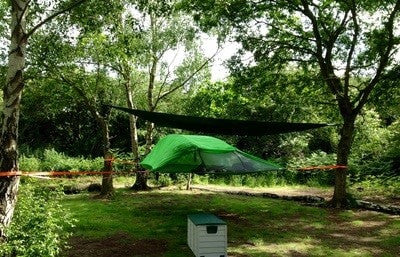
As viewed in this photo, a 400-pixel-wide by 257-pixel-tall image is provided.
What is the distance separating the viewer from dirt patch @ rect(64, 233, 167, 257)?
513 cm

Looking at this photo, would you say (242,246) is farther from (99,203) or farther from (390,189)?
(390,189)

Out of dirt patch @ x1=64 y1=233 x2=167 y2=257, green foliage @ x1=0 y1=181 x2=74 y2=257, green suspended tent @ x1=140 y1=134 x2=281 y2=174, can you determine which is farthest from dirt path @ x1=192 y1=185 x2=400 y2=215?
green foliage @ x1=0 y1=181 x2=74 y2=257

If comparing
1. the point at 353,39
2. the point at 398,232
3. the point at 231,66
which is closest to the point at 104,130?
the point at 231,66

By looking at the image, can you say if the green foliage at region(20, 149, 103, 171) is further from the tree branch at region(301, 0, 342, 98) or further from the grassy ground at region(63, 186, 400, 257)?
the tree branch at region(301, 0, 342, 98)

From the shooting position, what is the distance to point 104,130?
10.3m

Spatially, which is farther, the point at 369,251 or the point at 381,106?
the point at 381,106

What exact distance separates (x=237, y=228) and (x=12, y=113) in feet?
14.5

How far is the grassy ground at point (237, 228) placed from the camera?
5422 mm

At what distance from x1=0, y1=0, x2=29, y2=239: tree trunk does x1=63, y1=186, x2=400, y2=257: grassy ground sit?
1656 millimetres

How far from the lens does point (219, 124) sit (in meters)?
6.36

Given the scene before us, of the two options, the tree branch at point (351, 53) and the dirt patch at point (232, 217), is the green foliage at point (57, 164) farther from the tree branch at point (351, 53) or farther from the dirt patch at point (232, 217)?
the tree branch at point (351, 53)

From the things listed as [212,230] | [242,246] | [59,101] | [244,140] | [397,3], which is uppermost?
[397,3]

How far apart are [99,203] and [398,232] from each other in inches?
255

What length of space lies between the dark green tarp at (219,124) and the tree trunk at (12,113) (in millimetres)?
2046
